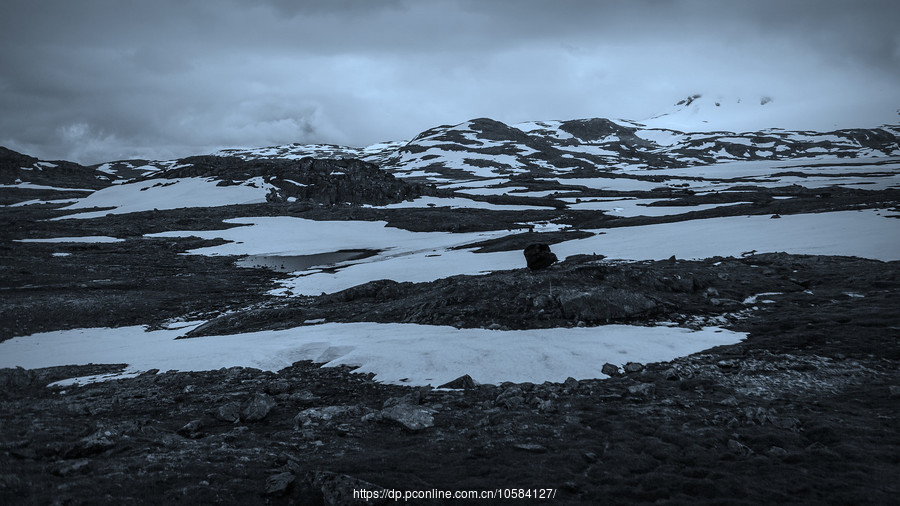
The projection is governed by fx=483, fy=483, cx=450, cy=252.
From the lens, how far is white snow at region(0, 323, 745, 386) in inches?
794

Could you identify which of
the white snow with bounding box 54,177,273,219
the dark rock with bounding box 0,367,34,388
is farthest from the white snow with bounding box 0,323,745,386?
the white snow with bounding box 54,177,273,219

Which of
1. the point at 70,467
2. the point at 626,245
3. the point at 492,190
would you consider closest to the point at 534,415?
the point at 70,467

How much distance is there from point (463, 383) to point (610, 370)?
5996mm

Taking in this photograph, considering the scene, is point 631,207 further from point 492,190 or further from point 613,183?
point 613,183

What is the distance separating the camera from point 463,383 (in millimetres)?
18500

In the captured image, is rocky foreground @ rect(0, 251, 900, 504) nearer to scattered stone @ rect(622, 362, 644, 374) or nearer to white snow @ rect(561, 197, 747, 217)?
scattered stone @ rect(622, 362, 644, 374)

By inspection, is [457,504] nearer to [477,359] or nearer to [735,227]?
[477,359]

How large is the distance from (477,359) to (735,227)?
4828 cm

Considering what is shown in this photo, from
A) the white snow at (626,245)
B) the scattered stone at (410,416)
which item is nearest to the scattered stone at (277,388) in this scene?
the scattered stone at (410,416)

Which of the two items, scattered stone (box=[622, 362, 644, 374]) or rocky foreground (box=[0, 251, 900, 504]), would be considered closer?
rocky foreground (box=[0, 251, 900, 504])

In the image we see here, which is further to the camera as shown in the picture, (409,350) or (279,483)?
(409,350)

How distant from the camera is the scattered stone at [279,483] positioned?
10.7m

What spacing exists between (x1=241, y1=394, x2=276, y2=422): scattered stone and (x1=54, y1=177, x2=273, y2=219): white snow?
103m

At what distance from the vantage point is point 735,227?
184ft
